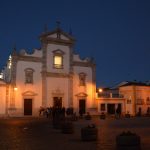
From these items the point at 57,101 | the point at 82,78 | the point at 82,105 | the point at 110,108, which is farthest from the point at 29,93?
the point at 110,108

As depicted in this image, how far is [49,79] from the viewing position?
4488 centimetres

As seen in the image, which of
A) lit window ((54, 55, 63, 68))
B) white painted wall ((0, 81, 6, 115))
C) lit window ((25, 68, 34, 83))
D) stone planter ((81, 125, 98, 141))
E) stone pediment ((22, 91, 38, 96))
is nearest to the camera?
stone planter ((81, 125, 98, 141))

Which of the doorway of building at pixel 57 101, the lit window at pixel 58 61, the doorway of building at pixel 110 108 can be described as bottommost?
the doorway of building at pixel 110 108

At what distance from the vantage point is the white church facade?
4200 cm

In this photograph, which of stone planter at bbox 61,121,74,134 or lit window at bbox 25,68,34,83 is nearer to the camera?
stone planter at bbox 61,121,74,134

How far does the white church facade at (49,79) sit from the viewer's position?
4200cm

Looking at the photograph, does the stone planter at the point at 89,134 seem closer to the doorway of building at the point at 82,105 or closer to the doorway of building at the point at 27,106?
the doorway of building at the point at 27,106

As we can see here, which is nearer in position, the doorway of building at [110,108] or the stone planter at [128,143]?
the stone planter at [128,143]

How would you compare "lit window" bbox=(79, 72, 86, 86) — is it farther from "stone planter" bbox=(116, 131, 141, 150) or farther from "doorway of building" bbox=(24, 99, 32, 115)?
"stone planter" bbox=(116, 131, 141, 150)

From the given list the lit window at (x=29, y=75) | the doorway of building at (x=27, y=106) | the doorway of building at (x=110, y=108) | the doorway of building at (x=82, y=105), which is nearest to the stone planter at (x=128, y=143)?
the doorway of building at (x=27, y=106)

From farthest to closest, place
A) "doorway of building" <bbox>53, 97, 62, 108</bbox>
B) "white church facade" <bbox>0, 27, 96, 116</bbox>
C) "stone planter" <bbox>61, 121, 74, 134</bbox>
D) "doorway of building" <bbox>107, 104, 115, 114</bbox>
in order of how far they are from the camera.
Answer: "doorway of building" <bbox>107, 104, 115, 114</bbox>
"doorway of building" <bbox>53, 97, 62, 108</bbox>
"white church facade" <bbox>0, 27, 96, 116</bbox>
"stone planter" <bbox>61, 121, 74, 134</bbox>

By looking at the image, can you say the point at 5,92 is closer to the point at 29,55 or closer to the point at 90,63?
the point at 29,55

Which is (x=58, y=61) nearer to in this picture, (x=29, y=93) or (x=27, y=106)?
(x=29, y=93)

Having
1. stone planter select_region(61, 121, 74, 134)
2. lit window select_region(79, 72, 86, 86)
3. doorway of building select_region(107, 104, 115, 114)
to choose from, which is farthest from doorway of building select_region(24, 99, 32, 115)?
stone planter select_region(61, 121, 74, 134)
